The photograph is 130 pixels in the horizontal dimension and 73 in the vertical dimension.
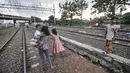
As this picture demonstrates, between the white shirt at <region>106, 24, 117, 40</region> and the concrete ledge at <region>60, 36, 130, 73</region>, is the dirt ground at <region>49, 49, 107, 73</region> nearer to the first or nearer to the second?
the concrete ledge at <region>60, 36, 130, 73</region>

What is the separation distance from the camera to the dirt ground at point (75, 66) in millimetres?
5328

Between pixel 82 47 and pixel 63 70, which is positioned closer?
pixel 63 70

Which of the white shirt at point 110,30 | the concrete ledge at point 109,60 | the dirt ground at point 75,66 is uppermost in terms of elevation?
the white shirt at point 110,30

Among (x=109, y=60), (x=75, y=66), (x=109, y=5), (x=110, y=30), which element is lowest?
(x=75, y=66)

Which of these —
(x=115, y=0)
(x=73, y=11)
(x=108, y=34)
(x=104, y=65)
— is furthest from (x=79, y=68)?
(x=73, y=11)

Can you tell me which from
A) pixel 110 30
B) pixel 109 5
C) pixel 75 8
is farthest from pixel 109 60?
pixel 75 8

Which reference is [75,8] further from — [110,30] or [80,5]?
[110,30]

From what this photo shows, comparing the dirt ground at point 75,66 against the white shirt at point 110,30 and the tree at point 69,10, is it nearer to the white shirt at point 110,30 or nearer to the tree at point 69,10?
the white shirt at point 110,30

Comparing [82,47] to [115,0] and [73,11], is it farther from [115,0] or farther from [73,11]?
[73,11]

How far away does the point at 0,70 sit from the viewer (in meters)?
5.82

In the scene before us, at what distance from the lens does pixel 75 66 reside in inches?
226

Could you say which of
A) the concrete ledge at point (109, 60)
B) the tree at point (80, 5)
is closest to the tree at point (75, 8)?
the tree at point (80, 5)

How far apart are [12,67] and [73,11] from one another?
5960 centimetres

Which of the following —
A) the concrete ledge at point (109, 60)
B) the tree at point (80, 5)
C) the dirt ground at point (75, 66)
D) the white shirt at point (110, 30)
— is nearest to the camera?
the concrete ledge at point (109, 60)
